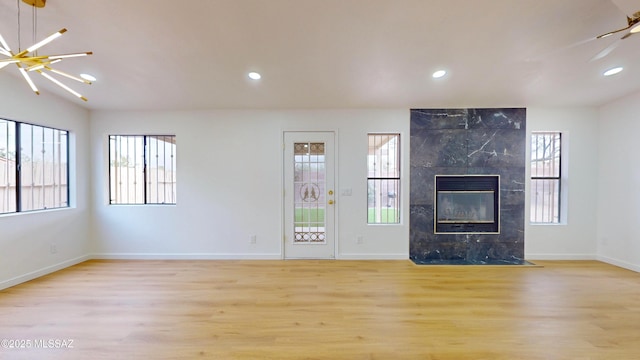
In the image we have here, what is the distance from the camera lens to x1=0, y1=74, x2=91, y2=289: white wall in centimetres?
320

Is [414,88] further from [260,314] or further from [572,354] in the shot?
[260,314]

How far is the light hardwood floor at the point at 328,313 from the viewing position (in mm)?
2059

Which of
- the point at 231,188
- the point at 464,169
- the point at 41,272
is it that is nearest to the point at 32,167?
the point at 41,272

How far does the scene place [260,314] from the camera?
2574 mm

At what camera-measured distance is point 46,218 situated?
11.9 feet

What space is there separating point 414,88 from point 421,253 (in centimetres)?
260

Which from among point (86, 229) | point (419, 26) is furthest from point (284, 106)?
point (86, 229)

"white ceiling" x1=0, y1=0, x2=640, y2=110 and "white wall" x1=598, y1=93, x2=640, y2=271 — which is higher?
"white ceiling" x1=0, y1=0, x2=640, y2=110

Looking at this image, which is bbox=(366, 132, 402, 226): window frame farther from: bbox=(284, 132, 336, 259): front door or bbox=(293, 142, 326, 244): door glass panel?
bbox=(293, 142, 326, 244): door glass panel

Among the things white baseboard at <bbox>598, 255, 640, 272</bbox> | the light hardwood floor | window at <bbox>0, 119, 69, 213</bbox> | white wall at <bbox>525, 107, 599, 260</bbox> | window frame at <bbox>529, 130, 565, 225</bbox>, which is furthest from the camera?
window frame at <bbox>529, 130, 565, 225</bbox>

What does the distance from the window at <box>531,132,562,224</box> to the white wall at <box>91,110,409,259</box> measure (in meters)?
2.20

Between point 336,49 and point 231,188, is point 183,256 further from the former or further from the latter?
point 336,49

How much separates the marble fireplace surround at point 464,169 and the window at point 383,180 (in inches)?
11.1

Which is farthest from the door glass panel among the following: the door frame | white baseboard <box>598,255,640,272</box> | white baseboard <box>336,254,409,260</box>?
white baseboard <box>598,255,640,272</box>
